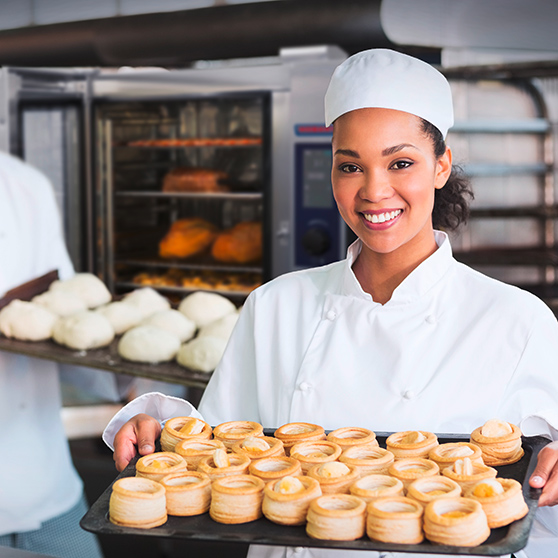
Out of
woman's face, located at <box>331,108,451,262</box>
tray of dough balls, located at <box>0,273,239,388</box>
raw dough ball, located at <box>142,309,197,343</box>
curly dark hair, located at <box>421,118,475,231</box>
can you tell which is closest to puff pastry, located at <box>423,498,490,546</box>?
woman's face, located at <box>331,108,451,262</box>

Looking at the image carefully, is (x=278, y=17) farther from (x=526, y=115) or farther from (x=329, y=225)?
(x=526, y=115)

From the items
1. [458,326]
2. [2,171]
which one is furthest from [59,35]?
[458,326]

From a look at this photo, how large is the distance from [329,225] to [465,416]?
1.79 metres

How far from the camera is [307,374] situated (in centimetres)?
131

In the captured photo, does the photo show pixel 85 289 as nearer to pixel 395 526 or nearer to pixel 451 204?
pixel 451 204

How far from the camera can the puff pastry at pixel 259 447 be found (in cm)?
105

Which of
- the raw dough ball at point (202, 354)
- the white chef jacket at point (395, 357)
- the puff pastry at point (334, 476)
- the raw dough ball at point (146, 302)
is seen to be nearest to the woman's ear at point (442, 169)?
the white chef jacket at point (395, 357)

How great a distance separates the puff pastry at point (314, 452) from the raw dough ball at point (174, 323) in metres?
1.31

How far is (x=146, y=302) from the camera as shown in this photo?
2.65 meters

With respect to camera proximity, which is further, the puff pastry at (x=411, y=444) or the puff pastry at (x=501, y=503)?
the puff pastry at (x=411, y=444)

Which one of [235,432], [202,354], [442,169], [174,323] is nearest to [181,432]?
[235,432]

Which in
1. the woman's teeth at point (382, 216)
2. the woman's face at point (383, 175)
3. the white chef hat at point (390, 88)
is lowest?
the woman's teeth at point (382, 216)

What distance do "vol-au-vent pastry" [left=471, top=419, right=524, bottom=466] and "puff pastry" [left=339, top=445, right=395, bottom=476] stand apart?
0.13m

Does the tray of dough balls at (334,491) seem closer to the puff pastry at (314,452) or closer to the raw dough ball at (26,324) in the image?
the puff pastry at (314,452)
